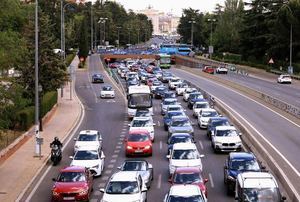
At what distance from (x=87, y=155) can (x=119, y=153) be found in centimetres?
606

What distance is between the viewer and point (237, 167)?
28.0m

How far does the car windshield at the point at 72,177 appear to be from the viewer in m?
26.8

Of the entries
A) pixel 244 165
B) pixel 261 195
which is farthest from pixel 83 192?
pixel 261 195

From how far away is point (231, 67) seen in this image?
120m

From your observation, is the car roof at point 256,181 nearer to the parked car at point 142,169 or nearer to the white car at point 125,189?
the white car at point 125,189

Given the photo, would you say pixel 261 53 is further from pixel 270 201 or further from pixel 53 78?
pixel 270 201

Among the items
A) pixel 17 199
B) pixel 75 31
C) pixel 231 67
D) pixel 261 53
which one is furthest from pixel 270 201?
pixel 75 31

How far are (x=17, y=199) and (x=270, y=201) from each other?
10784mm

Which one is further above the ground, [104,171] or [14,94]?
[14,94]

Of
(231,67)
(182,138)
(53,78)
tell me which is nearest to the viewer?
(182,138)

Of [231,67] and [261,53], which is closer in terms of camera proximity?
[231,67]

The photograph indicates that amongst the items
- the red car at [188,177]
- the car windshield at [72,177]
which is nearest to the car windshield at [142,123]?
the red car at [188,177]

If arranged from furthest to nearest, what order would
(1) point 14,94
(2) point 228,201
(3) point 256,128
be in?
1. (3) point 256,128
2. (1) point 14,94
3. (2) point 228,201

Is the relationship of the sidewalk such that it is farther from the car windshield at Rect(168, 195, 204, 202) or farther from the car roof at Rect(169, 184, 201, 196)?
the car windshield at Rect(168, 195, 204, 202)
